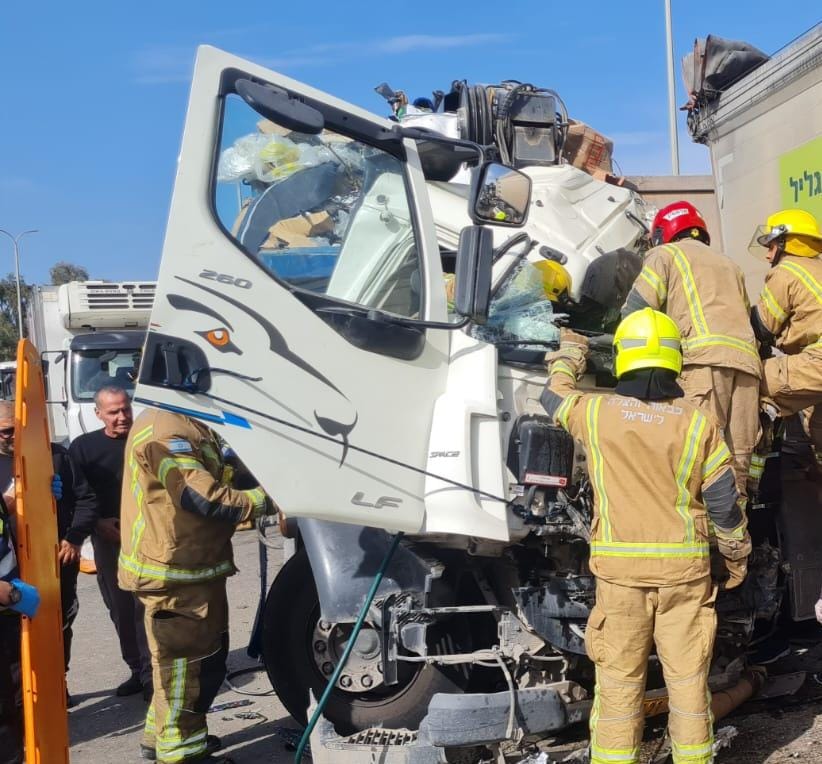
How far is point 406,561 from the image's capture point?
370cm

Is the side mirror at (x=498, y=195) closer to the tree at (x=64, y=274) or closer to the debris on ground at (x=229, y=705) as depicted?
the debris on ground at (x=229, y=705)

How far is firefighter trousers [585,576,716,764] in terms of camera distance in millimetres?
3338

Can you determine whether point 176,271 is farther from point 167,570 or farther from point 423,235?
point 167,570

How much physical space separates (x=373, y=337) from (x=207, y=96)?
98 centimetres

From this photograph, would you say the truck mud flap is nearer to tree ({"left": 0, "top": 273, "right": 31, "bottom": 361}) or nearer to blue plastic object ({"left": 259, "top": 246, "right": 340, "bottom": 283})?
blue plastic object ({"left": 259, "top": 246, "right": 340, "bottom": 283})

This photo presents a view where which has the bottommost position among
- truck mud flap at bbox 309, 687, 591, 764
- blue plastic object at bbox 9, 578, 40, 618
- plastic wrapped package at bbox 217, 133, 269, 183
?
truck mud flap at bbox 309, 687, 591, 764

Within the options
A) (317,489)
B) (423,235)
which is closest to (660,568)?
(317,489)

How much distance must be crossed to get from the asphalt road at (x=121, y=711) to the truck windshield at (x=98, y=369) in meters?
4.14

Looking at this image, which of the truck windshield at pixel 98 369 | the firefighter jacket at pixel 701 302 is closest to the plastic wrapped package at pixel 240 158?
the firefighter jacket at pixel 701 302

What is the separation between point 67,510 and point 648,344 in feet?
10.8

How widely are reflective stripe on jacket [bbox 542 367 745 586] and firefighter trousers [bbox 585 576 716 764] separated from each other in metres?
0.07

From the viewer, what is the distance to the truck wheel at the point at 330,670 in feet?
12.8

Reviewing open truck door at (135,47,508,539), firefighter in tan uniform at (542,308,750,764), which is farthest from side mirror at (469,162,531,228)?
firefighter in tan uniform at (542,308,750,764)

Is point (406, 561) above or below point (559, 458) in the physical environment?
below
